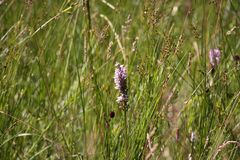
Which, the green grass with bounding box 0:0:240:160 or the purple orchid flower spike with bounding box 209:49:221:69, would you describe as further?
the purple orchid flower spike with bounding box 209:49:221:69

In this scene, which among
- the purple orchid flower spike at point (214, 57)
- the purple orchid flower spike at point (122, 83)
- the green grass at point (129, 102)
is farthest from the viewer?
the purple orchid flower spike at point (214, 57)

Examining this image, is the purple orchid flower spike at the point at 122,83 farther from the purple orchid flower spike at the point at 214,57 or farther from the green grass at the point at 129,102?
the purple orchid flower spike at the point at 214,57

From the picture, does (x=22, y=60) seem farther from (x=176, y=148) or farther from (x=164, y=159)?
(x=164, y=159)

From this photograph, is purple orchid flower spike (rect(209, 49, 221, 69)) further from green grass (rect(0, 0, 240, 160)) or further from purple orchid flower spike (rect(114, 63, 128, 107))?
purple orchid flower spike (rect(114, 63, 128, 107))

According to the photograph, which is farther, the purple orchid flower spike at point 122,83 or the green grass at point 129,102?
the green grass at point 129,102

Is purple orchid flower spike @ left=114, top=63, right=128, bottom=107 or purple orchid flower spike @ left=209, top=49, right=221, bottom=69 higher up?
purple orchid flower spike @ left=209, top=49, right=221, bottom=69

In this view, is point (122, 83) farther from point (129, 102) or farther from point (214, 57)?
point (214, 57)

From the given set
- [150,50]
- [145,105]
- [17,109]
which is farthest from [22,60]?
[145,105]

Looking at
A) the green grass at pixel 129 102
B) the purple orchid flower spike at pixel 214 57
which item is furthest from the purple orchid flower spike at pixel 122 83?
the purple orchid flower spike at pixel 214 57

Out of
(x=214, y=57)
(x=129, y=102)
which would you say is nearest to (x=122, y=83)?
(x=129, y=102)

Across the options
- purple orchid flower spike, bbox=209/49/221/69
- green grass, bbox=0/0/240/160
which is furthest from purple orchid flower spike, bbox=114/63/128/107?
purple orchid flower spike, bbox=209/49/221/69

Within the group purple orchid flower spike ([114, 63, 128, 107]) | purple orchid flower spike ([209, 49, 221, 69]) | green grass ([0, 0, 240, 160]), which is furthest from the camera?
purple orchid flower spike ([209, 49, 221, 69])

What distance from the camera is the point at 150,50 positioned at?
2107 millimetres

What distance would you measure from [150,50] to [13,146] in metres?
0.62
